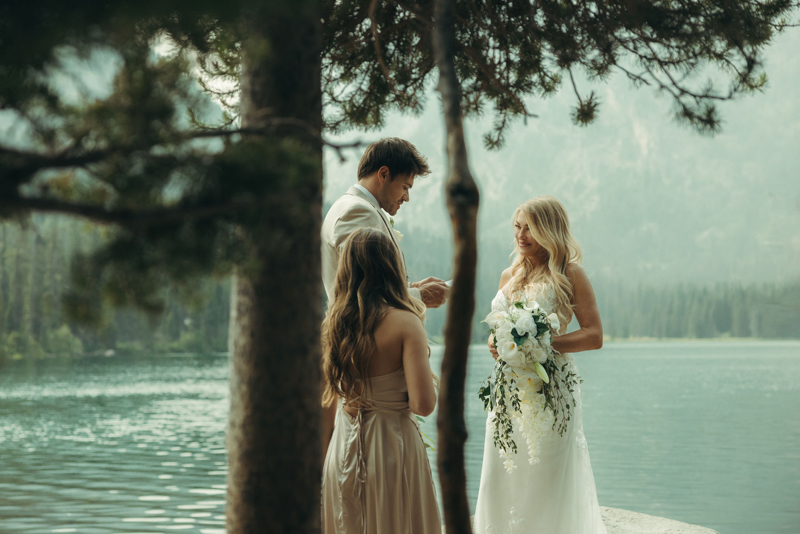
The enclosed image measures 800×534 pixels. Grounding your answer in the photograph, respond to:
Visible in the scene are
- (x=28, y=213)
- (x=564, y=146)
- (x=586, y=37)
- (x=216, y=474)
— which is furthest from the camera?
(x=564, y=146)

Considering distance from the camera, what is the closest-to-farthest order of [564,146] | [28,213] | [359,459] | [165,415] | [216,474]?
1. [28,213]
2. [359,459]
3. [216,474]
4. [165,415]
5. [564,146]

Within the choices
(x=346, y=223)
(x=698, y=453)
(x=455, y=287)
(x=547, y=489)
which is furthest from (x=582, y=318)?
(x=698, y=453)

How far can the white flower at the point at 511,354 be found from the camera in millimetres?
3607

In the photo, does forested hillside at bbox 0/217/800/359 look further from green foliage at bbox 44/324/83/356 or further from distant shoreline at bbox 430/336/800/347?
distant shoreline at bbox 430/336/800/347

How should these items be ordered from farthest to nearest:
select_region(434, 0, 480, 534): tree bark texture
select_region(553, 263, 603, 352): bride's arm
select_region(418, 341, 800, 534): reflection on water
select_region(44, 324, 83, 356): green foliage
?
1. select_region(44, 324, 83, 356): green foliage
2. select_region(418, 341, 800, 534): reflection on water
3. select_region(553, 263, 603, 352): bride's arm
4. select_region(434, 0, 480, 534): tree bark texture

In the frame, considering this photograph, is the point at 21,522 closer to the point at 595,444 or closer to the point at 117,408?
the point at 595,444

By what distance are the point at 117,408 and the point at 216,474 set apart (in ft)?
38.9

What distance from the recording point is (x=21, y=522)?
7.17 m

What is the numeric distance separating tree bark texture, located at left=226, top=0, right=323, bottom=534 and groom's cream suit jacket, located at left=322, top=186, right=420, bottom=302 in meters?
1.43

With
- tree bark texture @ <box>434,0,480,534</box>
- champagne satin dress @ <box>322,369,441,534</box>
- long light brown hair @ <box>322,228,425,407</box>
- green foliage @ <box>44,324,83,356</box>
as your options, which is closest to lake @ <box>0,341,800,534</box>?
tree bark texture @ <box>434,0,480,534</box>

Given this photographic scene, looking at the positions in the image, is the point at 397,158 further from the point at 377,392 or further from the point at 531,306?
the point at 377,392

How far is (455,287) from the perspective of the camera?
193 cm

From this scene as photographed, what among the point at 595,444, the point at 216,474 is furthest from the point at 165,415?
the point at 595,444

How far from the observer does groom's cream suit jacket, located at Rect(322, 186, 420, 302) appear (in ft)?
10.5
